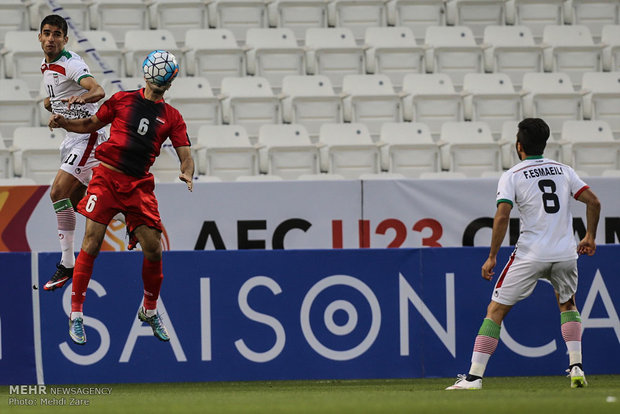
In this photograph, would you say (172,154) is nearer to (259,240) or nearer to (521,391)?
(259,240)

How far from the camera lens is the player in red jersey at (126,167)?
8102mm

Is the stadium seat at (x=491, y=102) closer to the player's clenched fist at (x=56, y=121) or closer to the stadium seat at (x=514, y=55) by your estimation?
the stadium seat at (x=514, y=55)

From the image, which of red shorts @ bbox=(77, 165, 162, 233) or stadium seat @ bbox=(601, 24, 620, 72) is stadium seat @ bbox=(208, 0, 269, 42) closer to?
stadium seat @ bbox=(601, 24, 620, 72)

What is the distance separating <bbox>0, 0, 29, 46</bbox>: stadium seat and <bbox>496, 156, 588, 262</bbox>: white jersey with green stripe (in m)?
8.90

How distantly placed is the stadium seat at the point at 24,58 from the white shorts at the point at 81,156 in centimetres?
492

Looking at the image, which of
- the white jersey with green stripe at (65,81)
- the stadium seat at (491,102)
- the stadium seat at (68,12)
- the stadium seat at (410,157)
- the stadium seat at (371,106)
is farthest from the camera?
the stadium seat at (68,12)

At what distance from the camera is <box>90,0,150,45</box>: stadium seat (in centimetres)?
1441

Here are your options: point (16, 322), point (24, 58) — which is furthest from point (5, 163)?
point (16, 322)

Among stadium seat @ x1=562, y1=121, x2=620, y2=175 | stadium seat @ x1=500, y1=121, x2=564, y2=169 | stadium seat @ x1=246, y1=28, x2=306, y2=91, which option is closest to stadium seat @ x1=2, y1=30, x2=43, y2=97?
stadium seat @ x1=246, y1=28, x2=306, y2=91

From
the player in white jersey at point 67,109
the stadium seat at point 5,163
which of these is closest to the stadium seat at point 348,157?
the stadium seat at point 5,163

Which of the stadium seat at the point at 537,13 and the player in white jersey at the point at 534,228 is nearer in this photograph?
the player in white jersey at the point at 534,228

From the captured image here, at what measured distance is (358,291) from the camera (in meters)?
9.23

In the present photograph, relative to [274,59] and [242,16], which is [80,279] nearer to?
[274,59]

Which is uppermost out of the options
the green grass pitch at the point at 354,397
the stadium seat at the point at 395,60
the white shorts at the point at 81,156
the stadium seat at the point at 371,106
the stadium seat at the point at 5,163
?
the stadium seat at the point at 395,60
